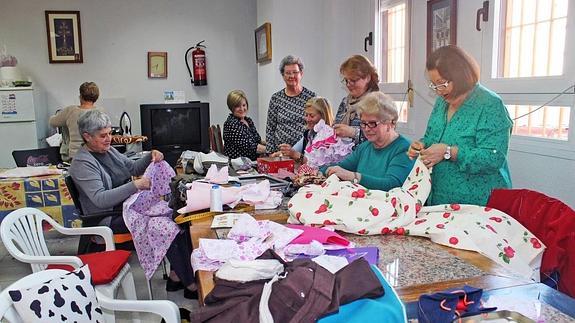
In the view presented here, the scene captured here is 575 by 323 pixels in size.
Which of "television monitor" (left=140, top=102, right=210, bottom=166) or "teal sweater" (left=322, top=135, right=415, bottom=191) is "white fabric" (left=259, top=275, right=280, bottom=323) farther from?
"television monitor" (left=140, top=102, right=210, bottom=166)

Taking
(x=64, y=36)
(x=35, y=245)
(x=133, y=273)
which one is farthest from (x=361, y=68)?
(x=64, y=36)

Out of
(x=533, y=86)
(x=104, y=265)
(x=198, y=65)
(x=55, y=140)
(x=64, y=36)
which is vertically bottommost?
Answer: (x=104, y=265)

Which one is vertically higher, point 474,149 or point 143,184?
point 474,149

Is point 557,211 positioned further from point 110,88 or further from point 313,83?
point 110,88

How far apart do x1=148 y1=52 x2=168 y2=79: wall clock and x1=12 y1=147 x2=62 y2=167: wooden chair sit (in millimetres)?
1535

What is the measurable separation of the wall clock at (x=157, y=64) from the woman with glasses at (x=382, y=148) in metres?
4.12

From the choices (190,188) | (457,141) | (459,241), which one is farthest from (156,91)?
(459,241)

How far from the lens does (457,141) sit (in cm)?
185

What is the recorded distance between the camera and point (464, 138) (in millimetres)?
1832

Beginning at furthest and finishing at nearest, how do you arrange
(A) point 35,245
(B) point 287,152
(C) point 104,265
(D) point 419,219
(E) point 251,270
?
(B) point 287,152 → (A) point 35,245 → (C) point 104,265 → (D) point 419,219 → (E) point 251,270

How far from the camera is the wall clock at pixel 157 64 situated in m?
5.57

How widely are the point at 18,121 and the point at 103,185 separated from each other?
9.35 ft

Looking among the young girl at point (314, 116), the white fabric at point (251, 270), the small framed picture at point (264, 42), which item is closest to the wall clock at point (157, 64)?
→ the small framed picture at point (264, 42)

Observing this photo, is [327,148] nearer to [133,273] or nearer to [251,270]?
[251,270]
